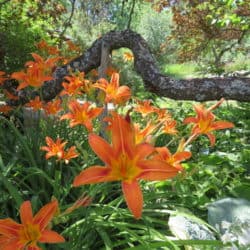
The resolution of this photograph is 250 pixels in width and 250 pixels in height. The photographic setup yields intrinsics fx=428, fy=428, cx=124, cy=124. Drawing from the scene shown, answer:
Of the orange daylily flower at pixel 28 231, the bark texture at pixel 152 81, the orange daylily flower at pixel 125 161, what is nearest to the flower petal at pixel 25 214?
the orange daylily flower at pixel 28 231

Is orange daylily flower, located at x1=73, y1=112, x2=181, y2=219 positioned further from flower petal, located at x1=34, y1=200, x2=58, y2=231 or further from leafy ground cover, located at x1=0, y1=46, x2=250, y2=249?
flower petal, located at x1=34, y1=200, x2=58, y2=231

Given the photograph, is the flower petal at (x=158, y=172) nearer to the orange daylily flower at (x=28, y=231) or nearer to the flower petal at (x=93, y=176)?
the flower petal at (x=93, y=176)

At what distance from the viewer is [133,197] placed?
1063mm

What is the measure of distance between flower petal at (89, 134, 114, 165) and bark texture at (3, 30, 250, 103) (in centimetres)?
180

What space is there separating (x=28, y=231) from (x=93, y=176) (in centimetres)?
30

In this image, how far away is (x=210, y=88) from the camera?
280cm

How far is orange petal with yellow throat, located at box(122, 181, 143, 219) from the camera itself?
1042 mm

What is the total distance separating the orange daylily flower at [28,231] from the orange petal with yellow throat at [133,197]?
0.25 m

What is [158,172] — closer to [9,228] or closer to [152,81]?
[9,228]

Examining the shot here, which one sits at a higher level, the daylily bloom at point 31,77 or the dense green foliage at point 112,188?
the daylily bloom at point 31,77

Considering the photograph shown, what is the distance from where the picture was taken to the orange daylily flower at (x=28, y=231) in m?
1.19

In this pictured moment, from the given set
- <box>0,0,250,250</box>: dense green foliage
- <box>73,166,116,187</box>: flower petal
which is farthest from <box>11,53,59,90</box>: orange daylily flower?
<box>73,166,116,187</box>: flower petal

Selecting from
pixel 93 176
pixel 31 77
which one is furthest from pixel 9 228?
pixel 31 77

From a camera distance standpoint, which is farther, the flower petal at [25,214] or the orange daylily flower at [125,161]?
the flower petal at [25,214]
